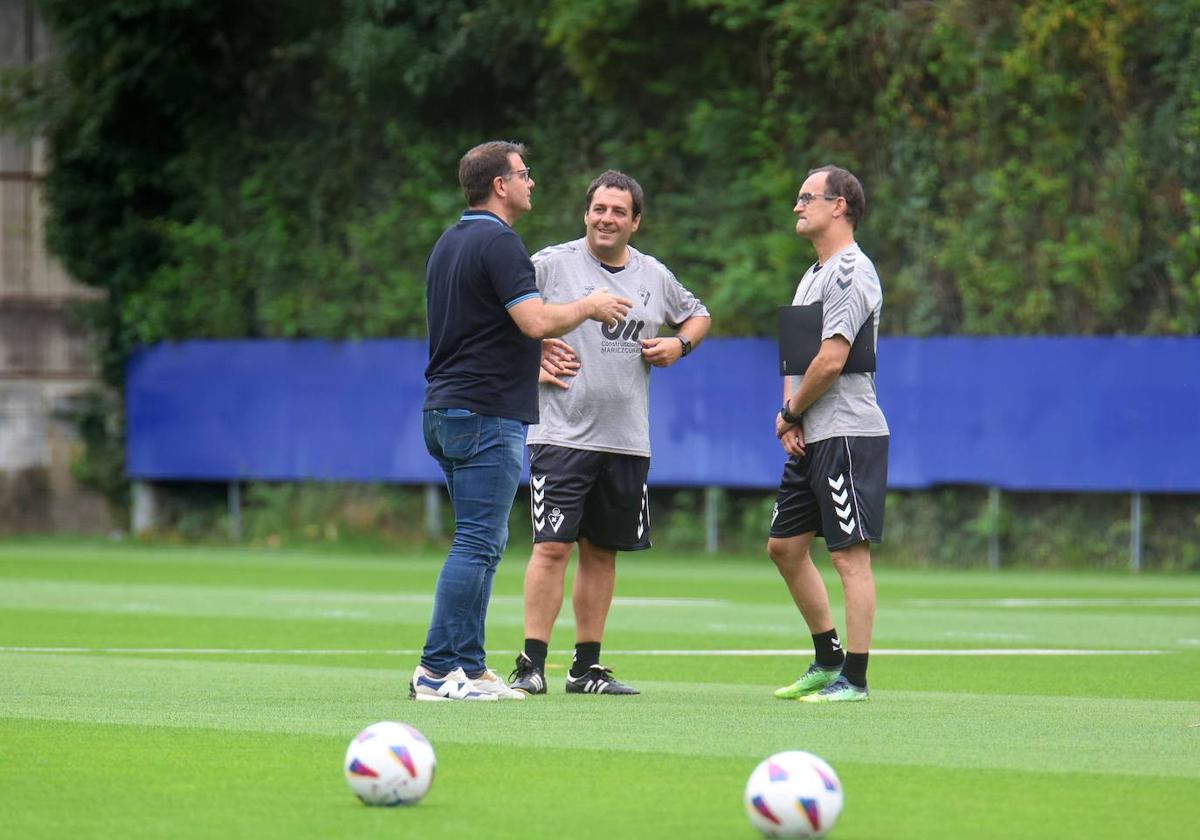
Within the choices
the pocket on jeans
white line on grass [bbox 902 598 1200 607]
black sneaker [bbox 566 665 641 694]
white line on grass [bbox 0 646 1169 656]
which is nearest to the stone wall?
white line on grass [bbox 902 598 1200 607]

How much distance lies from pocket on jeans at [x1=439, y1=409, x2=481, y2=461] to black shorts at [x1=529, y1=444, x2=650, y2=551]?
0.54 m

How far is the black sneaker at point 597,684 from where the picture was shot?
958 cm


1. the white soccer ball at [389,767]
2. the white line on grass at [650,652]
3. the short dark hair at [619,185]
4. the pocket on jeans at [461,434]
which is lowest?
the white line on grass at [650,652]

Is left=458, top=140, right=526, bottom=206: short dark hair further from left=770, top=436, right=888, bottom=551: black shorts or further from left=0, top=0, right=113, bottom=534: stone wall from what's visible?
left=0, top=0, right=113, bottom=534: stone wall

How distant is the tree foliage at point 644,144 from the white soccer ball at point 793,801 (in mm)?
17134

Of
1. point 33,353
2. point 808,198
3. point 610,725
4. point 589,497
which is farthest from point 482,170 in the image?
point 33,353

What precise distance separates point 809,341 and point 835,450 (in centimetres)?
48

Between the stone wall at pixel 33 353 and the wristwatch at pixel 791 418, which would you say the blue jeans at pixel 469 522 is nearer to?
the wristwatch at pixel 791 418

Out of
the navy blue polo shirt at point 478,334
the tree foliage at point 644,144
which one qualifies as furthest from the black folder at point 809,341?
the tree foliage at point 644,144

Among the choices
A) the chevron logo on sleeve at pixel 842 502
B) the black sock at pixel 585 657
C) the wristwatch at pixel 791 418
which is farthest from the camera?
the black sock at pixel 585 657

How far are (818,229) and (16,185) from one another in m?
25.4

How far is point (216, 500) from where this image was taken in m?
29.4

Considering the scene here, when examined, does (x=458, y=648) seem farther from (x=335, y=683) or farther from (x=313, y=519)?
(x=313, y=519)

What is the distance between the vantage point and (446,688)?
910 centimetres
